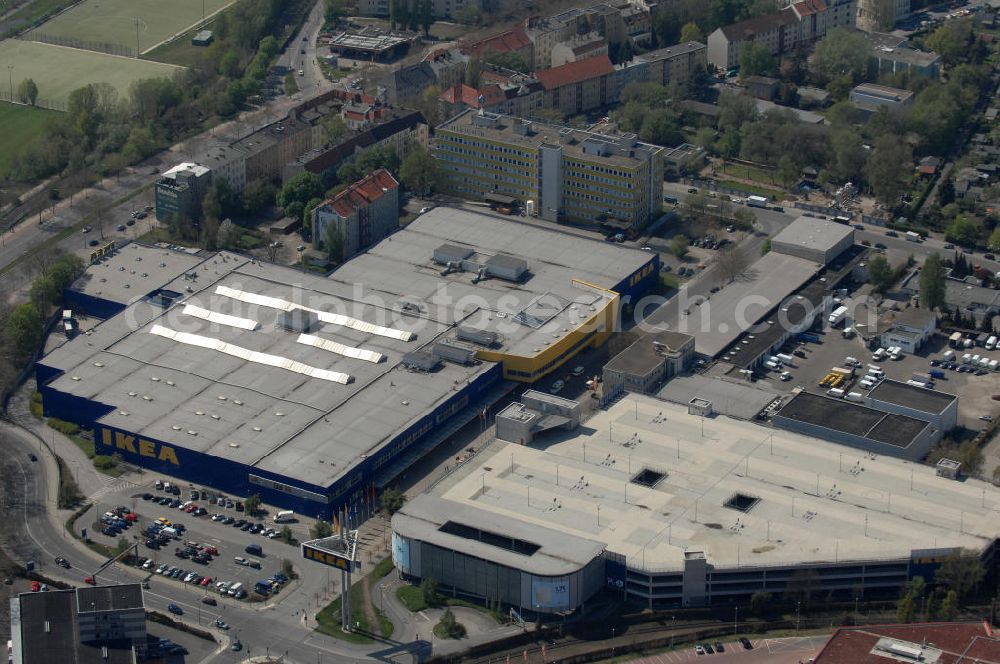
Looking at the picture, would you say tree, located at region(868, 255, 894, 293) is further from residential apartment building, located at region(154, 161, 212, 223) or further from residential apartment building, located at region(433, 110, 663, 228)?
residential apartment building, located at region(154, 161, 212, 223)

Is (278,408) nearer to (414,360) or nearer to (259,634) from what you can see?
(414,360)

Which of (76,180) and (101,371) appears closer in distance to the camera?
(101,371)

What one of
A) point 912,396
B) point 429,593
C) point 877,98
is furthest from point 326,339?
point 877,98

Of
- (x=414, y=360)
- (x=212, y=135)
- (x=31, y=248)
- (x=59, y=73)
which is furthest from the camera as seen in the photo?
(x=59, y=73)

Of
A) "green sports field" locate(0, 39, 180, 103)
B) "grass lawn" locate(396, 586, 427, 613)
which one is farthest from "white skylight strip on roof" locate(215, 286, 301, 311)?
"green sports field" locate(0, 39, 180, 103)

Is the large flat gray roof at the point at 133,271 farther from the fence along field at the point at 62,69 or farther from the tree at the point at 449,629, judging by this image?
the tree at the point at 449,629

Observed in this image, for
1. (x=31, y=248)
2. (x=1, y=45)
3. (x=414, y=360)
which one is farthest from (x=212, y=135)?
(x=414, y=360)
